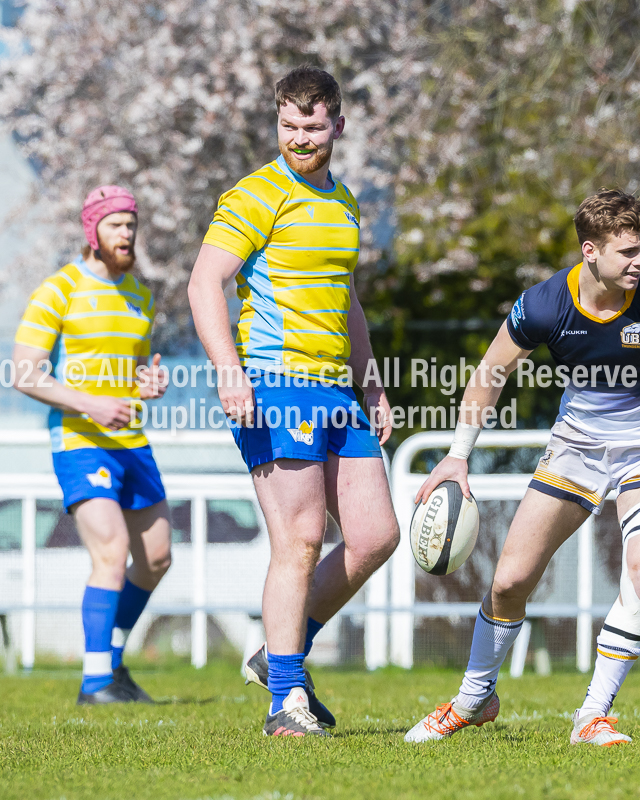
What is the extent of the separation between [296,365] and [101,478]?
1.80m

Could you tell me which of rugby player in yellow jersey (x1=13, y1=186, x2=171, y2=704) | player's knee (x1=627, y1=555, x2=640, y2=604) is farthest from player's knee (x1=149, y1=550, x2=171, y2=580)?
player's knee (x1=627, y1=555, x2=640, y2=604)

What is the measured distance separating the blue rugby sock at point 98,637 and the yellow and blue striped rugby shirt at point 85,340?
2.58ft

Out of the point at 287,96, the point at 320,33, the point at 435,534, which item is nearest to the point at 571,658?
the point at 435,534

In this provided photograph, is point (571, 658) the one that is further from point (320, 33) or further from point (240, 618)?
point (320, 33)

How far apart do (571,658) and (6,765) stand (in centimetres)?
566

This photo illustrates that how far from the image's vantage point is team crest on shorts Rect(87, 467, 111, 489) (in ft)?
17.8

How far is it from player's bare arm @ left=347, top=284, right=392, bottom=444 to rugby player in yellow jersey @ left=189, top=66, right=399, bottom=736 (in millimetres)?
309

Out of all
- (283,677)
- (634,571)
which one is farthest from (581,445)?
(283,677)

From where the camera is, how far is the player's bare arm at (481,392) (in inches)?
158

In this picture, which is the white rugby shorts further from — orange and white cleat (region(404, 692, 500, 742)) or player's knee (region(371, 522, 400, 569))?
Answer: orange and white cleat (region(404, 692, 500, 742))

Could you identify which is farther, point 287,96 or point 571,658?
point 571,658

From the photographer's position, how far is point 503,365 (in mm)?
4051

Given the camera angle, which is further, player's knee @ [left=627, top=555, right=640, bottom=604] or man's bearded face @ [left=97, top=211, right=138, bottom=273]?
man's bearded face @ [left=97, top=211, right=138, bottom=273]

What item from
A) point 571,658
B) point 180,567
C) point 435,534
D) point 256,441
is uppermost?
point 256,441
